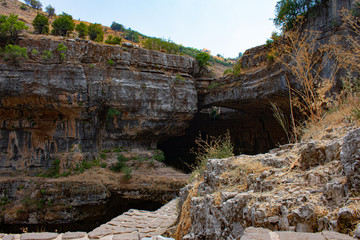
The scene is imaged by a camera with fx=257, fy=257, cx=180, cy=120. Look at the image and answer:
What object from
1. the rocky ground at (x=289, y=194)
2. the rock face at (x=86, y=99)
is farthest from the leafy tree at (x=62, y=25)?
the rocky ground at (x=289, y=194)

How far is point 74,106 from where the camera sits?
1427 centimetres

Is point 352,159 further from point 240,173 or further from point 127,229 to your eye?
point 127,229

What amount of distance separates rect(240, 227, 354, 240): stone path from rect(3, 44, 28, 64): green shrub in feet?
50.5

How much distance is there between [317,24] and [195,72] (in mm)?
8325

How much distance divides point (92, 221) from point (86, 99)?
6.45 metres

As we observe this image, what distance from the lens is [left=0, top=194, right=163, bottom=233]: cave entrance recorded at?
1186 cm

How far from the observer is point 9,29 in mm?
14367

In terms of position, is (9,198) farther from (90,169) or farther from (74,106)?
(74,106)

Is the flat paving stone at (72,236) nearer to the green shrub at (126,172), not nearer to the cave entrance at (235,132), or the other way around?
the green shrub at (126,172)

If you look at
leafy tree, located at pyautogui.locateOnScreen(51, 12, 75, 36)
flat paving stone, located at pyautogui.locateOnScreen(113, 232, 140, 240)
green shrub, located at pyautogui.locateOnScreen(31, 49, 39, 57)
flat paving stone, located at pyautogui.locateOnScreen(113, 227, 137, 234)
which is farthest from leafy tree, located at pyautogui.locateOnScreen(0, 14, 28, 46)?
flat paving stone, located at pyautogui.locateOnScreen(113, 232, 140, 240)

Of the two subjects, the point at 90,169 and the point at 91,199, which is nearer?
the point at 91,199

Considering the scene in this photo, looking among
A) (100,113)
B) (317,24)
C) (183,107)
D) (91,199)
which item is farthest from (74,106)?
(317,24)

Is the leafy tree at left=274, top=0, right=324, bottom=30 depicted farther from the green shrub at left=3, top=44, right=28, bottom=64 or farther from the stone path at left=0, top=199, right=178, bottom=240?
the green shrub at left=3, top=44, right=28, bottom=64

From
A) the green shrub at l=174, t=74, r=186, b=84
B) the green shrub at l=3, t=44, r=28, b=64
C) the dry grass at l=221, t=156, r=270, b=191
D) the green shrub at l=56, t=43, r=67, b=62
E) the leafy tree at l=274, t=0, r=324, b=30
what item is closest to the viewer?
the dry grass at l=221, t=156, r=270, b=191
